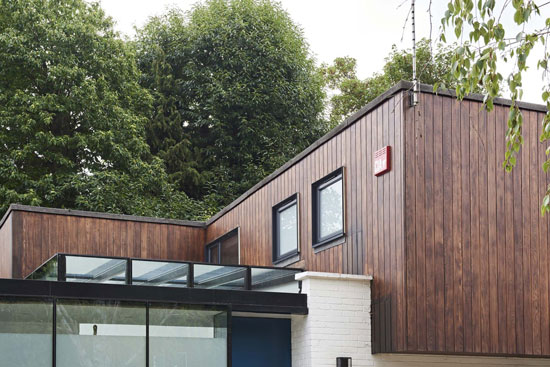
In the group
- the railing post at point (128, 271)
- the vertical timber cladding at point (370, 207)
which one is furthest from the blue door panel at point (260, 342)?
the railing post at point (128, 271)

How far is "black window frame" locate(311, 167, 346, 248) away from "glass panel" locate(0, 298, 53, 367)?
143 inches

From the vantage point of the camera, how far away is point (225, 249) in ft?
45.8

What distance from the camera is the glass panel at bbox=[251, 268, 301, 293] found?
939 cm

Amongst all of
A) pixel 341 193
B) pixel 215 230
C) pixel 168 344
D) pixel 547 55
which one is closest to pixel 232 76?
pixel 215 230

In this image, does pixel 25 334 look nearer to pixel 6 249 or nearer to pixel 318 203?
pixel 318 203

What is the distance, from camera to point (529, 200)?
942 centimetres

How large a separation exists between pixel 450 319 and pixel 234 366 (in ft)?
8.38

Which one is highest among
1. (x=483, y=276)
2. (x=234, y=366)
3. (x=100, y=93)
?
(x=100, y=93)

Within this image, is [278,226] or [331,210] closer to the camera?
[331,210]

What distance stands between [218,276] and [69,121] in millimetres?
14542

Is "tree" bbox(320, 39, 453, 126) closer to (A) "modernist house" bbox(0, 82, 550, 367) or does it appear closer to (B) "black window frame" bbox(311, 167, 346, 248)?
(B) "black window frame" bbox(311, 167, 346, 248)

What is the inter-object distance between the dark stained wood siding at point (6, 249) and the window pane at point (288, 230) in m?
4.49

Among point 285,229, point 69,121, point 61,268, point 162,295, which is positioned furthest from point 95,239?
point 69,121

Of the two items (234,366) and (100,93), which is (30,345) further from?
(100,93)
